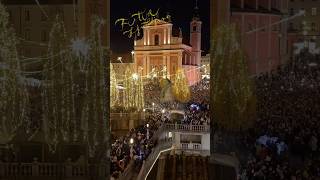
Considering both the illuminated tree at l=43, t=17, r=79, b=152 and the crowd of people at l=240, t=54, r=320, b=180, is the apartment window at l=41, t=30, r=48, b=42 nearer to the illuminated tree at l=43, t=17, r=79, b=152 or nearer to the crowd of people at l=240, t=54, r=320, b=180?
the illuminated tree at l=43, t=17, r=79, b=152

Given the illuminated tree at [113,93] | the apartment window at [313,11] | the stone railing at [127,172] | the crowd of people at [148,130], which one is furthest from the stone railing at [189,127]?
Result: the apartment window at [313,11]

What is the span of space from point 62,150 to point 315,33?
4.47m

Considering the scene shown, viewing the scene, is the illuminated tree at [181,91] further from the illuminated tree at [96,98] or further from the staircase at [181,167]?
the illuminated tree at [96,98]

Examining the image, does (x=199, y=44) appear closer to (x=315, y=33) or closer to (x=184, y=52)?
(x=184, y=52)

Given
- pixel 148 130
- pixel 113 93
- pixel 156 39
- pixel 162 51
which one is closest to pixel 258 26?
pixel 148 130

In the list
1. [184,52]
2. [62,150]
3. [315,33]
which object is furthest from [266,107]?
[184,52]

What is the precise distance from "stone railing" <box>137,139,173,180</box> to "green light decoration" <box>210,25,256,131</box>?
5.44 feet

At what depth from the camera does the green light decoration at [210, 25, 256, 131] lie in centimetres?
786

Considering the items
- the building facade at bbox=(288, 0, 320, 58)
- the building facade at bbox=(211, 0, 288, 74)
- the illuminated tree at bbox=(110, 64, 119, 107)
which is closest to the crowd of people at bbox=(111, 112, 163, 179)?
the building facade at bbox=(211, 0, 288, 74)

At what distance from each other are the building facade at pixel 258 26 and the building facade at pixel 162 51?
15.6 meters

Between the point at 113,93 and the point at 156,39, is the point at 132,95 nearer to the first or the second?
the point at 113,93

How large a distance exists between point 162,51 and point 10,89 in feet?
55.8

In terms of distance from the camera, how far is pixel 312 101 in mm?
7902

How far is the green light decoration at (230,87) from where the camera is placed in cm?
786
